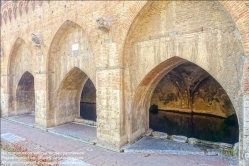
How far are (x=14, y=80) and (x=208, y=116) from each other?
1142cm

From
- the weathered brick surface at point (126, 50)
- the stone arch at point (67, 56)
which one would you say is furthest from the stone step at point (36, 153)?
the stone arch at point (67, 56)

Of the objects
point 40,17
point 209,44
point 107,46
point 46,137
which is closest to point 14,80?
point 40,17

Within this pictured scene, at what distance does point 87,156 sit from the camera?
516 cm

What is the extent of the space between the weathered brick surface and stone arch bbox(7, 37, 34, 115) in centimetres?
112

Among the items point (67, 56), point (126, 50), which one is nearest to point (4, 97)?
point (67, 56)

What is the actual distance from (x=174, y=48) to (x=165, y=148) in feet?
8.99

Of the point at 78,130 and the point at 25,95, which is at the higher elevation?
the point at 25,95

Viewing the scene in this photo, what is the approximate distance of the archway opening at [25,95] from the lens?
1073 cm

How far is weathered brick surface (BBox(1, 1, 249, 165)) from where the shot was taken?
13.4 feet

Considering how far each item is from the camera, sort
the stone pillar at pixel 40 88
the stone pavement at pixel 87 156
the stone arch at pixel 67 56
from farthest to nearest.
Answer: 1. the stone pillar at pixel 40 88
2. the stone arch at pixel 67 56
3. the stone pavement at pixel 87 156

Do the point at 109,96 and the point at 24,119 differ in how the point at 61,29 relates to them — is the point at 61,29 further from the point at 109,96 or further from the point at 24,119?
the point at 24,119

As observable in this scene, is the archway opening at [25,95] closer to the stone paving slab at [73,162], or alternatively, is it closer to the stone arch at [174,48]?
the stone paving slab at [73,162]

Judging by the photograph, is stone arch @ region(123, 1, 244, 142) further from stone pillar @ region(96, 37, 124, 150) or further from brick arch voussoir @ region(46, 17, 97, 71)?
brick arch voussoir @ region(46, 17, 97, 71)

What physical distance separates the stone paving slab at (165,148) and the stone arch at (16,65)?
6.89 meters
